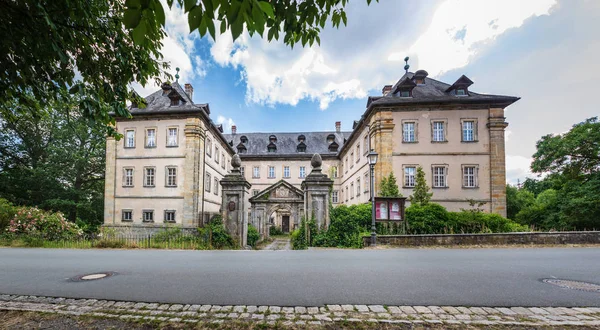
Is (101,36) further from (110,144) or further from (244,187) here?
(110,144)

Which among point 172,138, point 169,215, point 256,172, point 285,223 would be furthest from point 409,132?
point 285,223

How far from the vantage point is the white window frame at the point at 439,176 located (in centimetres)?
1984

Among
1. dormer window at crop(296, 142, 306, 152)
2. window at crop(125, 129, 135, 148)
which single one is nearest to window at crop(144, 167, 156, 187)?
window at crop(125, 129, 135, 148)

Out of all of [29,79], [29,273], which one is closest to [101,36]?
[29,79]

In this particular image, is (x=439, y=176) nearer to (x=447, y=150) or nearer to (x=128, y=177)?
(x=447, y=150)

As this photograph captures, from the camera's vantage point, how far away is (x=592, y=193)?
18453 millimetres

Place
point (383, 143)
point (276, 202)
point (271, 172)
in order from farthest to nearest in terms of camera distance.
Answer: point (271, 172) → point (276, 202) → point (383, 143)

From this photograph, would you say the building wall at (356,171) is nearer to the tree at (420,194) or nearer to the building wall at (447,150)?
the building wall at (447,150)

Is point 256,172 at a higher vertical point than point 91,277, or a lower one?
higher

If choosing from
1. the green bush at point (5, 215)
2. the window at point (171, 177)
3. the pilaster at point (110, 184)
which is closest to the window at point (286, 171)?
the window at point (171, 177)

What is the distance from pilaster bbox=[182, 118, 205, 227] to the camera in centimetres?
2139

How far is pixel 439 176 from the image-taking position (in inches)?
787

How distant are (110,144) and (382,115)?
73.0ft

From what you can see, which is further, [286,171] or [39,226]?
[286,171]
